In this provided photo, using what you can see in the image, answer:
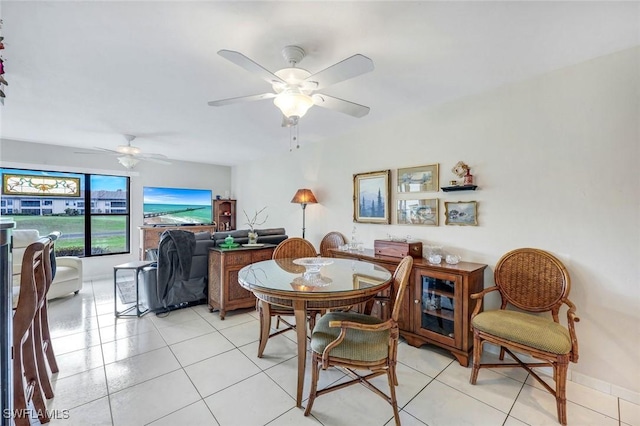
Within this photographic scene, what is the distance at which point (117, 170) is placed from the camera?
5.36 m

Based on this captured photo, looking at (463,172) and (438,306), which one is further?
(463,172)

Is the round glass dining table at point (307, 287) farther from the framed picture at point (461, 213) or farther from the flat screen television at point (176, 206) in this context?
the flat screen television at point (176, 206)

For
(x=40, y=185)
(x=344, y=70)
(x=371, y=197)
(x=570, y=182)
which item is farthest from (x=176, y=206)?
(x=570, y=182)

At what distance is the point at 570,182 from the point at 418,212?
1282 millimetres

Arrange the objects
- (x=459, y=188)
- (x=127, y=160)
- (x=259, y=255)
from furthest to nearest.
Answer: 1. (x=127, y=160)
2. (x=259, y=255)
3. (x=459, y=188)

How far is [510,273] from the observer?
2311 mm

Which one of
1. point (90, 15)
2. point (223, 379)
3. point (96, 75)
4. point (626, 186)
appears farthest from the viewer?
point (96, 75)

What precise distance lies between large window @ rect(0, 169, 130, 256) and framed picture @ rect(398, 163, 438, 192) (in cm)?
547

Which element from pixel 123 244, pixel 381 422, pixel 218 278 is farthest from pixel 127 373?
pixel 123 244

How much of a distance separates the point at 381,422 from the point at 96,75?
11.0ft

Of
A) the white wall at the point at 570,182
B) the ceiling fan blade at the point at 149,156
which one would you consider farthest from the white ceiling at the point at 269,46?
the ceiling fan blade at the point at 149,156

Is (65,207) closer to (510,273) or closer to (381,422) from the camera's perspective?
(381,422)

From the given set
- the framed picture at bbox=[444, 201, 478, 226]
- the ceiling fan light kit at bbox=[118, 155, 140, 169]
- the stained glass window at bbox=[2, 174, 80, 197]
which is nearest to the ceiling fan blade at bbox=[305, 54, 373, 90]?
the framed picture at bbox=[444, 201, 478, 226]

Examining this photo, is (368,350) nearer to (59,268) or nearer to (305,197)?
(305,197)
